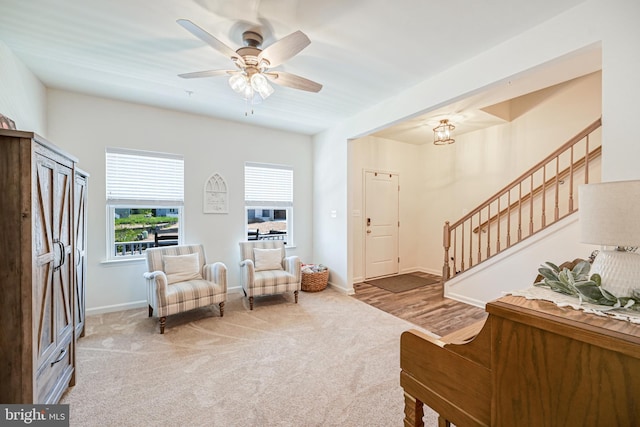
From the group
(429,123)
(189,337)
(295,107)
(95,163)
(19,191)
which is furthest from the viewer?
(429,123)

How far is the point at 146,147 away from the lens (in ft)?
12.0

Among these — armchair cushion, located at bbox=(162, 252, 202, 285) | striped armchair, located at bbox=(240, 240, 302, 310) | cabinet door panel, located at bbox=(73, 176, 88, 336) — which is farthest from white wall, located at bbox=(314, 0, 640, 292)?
cabinet door panel, located at bbox=(73, 176, 88, 336)

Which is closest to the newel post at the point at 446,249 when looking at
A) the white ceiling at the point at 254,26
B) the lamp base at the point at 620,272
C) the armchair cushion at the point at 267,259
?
the white ceiling at the point at 254,26

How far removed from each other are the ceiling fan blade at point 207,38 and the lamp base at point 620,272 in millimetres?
2217

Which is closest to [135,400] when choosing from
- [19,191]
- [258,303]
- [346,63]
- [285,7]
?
[19,191]

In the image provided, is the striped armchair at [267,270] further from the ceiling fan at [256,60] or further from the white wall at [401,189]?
the ceiling fan at [256,60]

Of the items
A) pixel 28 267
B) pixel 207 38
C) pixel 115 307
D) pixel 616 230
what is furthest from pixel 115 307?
pixel 616 230

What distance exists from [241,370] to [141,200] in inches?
107

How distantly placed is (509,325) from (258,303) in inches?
135

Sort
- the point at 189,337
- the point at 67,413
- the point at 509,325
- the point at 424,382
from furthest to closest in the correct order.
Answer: the point at 189,337 < the point at 67,413 < the point at 424,382 < the point at 509,325

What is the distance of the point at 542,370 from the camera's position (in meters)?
0.72

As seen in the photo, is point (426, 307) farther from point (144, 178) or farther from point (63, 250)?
point (144, 178)

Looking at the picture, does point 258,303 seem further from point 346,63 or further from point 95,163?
point 346,63

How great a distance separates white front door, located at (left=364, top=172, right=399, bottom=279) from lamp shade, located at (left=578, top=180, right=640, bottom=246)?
4.18 m
